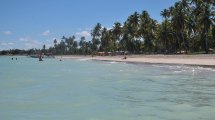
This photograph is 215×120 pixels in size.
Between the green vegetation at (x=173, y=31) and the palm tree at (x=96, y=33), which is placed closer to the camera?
the green vegetation at (x=173, y=31)

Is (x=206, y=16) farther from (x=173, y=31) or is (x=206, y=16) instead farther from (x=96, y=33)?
(x=96, y=33)

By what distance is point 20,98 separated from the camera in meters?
13.9

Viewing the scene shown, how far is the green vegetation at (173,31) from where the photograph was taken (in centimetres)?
7362

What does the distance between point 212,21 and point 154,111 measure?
6477cm

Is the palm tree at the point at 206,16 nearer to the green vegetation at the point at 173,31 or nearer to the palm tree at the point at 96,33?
the green vegetation at the point at 173,31

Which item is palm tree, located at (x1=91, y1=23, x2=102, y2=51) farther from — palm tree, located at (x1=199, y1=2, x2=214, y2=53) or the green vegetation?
palm tree, located at (x1=199, y1=2, x2=214, y2=53)

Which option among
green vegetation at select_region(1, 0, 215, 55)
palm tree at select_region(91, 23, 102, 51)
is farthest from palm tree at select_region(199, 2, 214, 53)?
palm tree at select_region(91, 23, 102, 51)

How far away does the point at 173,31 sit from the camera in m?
92.9

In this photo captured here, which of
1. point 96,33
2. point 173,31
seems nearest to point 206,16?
point 173,31

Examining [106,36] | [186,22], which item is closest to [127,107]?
[186,22]

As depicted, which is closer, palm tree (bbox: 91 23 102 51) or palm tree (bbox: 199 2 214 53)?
palm tree (bbox: 199 2 214 53)

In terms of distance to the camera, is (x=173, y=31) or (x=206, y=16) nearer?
(x=206, y=16)

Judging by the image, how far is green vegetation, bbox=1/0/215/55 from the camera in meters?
73.6

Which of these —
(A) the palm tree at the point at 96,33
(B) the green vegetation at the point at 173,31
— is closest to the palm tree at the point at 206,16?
(B) the green vegetation at the point at 173,31
